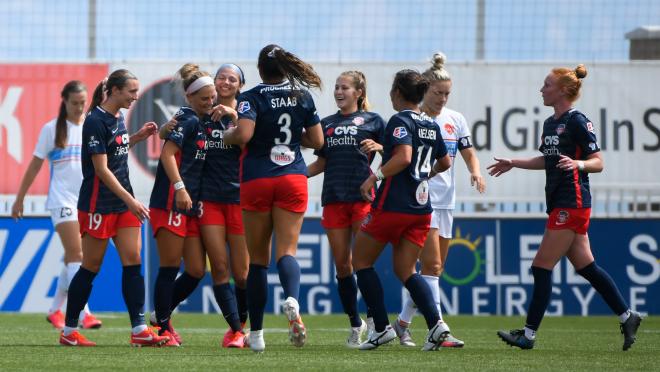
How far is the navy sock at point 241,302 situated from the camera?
9422 mm

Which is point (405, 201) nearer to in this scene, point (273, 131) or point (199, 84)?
point (273, 131)

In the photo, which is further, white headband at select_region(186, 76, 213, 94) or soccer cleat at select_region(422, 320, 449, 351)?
white headband at select_region(186, 76, 213, 94)

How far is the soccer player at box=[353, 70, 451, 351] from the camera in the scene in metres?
8.38

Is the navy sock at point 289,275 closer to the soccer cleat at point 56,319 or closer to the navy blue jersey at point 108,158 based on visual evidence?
the navy blue jersey at point 108,158

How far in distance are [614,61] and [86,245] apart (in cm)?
1065

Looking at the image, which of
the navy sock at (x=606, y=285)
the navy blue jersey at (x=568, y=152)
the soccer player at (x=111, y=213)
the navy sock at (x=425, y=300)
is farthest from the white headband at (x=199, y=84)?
the navy sock at (x=606, y=285)

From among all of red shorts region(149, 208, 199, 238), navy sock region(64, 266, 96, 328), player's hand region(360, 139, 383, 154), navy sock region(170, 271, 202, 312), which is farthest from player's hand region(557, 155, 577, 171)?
navy sock region(64, 266, 96, 328)

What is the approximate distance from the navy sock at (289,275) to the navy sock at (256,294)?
134mm

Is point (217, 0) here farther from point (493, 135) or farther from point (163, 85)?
→ point (493, 135)

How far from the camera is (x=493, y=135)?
1745cm

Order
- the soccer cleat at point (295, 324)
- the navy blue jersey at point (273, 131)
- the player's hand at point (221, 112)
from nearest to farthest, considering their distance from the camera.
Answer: the soccer cleat at point (295, 324)
the navy blue jersey at point (273, 131)
the player's hand at point (221, 112)

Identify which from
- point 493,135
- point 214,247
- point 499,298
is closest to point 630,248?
point 499,298

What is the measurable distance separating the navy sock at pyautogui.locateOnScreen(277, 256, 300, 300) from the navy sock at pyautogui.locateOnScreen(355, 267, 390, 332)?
2.47 feet

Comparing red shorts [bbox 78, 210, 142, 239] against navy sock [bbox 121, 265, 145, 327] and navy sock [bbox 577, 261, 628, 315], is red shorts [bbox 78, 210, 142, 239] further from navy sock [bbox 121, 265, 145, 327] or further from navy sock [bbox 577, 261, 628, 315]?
navy sock [bbox 577, 261, 628, 315]
